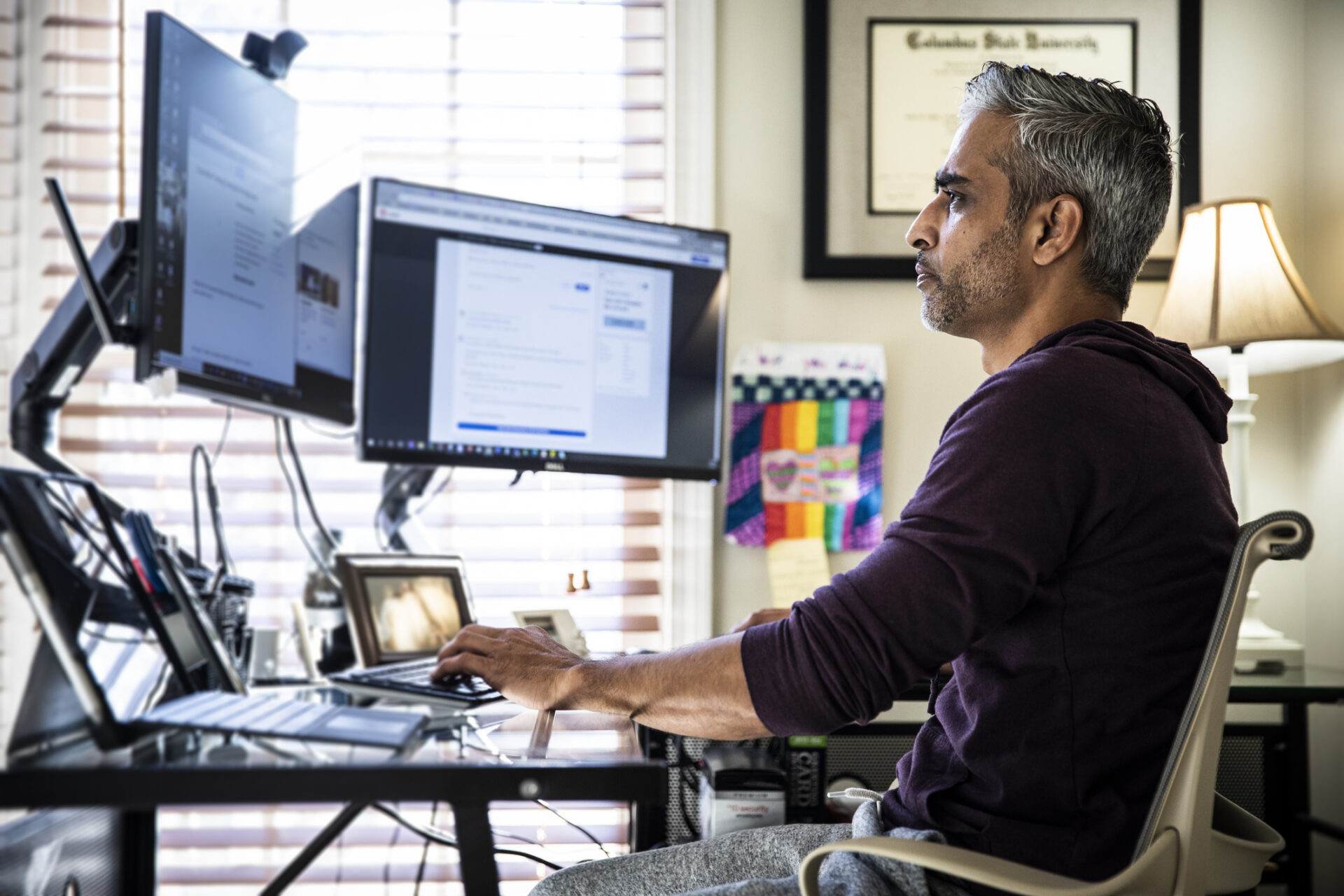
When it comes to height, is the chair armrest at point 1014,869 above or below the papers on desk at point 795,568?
below

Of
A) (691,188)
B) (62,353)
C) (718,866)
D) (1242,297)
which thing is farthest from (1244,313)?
(62,353)

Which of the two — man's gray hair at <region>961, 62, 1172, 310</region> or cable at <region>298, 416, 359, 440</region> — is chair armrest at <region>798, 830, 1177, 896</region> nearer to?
man's gray hair at <region>961, 62, 1172, 310</region>

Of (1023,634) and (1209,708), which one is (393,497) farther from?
(1209,708)

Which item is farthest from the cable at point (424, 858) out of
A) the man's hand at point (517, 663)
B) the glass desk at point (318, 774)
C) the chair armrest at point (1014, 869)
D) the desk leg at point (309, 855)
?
the chair armrest at point (1014, 869)

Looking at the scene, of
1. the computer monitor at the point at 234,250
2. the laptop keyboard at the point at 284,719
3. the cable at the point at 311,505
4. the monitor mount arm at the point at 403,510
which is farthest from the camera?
the monitor mount arm at the point at 403,510

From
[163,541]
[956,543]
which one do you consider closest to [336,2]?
[163,541]

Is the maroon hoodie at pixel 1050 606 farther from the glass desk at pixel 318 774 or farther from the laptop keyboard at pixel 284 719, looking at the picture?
the laptop keyboard at pixel 284 719

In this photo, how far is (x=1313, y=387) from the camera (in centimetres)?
196

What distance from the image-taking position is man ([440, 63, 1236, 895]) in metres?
0.85

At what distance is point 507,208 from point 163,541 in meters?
0.73

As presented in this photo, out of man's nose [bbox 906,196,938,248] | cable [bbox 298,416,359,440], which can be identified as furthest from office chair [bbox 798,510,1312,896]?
cable [bbox 298,416,359,440]

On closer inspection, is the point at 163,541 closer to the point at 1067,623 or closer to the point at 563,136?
the point at 1067,623

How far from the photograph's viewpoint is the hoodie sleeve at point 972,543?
839 mm

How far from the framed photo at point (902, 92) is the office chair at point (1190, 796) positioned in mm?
1265
